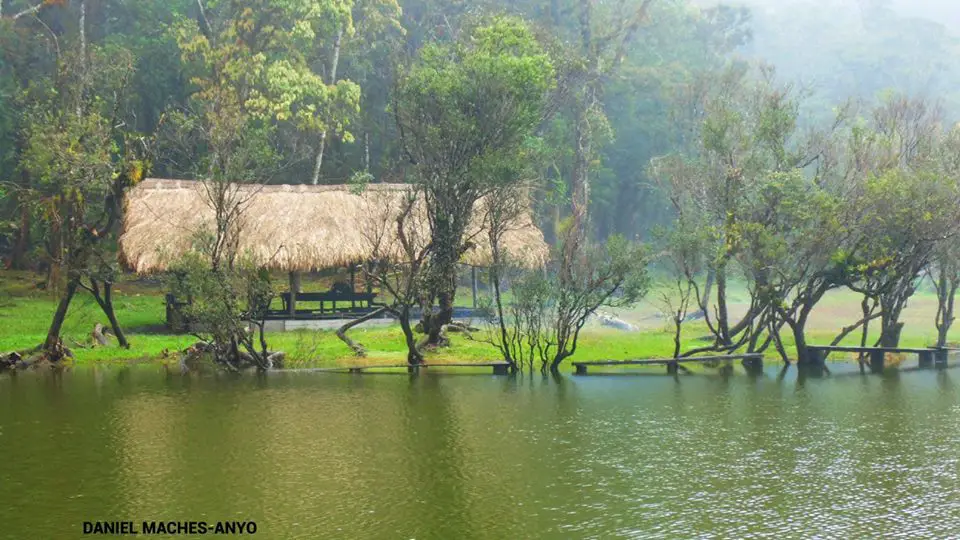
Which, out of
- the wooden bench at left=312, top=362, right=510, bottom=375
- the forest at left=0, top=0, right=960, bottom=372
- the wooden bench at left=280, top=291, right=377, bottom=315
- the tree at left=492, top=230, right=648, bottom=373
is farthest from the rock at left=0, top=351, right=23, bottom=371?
the tree at left=492, top=230, right=648, bottom=373

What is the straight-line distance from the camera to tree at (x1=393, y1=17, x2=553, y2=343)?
2102 centimetres

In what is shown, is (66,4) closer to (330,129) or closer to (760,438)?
(330,129)

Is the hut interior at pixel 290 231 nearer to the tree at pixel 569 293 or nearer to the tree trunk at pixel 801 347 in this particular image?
the tree at pixel 569 293

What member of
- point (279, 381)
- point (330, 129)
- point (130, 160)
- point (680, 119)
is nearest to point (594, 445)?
point (279, 381)

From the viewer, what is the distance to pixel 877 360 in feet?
73.6

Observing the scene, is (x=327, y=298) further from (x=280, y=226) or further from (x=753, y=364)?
(x=753, y=364)

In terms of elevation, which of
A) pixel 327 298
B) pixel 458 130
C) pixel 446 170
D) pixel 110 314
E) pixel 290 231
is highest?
pixel 458 130

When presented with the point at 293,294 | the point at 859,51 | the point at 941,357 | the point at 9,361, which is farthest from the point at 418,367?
the point at 859,51

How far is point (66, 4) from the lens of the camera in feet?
116

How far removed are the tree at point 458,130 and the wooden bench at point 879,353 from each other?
27.0 ft

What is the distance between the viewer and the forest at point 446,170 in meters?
20.9

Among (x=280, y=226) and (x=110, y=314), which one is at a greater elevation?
(x=280, y=226)

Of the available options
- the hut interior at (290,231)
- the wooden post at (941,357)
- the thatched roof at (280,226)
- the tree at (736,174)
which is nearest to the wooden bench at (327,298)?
the hut interior at (290,231)

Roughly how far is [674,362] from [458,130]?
273 inches
